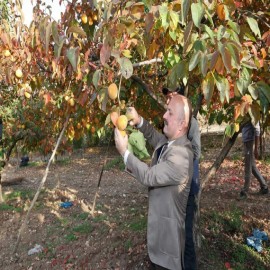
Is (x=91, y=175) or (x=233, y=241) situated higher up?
(x=233, y=241)

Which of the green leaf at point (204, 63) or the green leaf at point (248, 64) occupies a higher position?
the green leaf at point (204, 63)

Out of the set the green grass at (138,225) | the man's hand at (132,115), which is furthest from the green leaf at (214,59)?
the green grass at (138,225)

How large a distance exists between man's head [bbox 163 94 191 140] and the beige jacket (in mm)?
49

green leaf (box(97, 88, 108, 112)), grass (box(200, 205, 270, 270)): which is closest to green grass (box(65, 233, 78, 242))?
grass (box(200, 205, 270, 270))

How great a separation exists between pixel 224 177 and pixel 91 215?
10.4 feet

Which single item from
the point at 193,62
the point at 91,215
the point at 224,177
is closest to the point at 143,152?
the point at 193,62

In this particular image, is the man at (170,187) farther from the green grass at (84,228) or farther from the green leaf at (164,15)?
the green grass at (84,228)

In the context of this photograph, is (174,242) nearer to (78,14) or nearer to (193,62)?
(193,62)

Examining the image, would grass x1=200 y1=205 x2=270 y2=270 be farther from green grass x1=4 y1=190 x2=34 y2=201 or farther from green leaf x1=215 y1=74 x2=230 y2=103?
green grass x1=4 y1=190 x2=34 y2=201

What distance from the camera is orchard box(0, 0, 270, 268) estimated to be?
4.41 ft

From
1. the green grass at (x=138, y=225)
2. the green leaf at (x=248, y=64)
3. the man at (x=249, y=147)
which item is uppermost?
the green leaf at (x=248, y=64)

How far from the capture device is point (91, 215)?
15.3 ft

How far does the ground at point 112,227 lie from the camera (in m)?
3.18

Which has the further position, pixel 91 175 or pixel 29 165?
pixel 29 165
